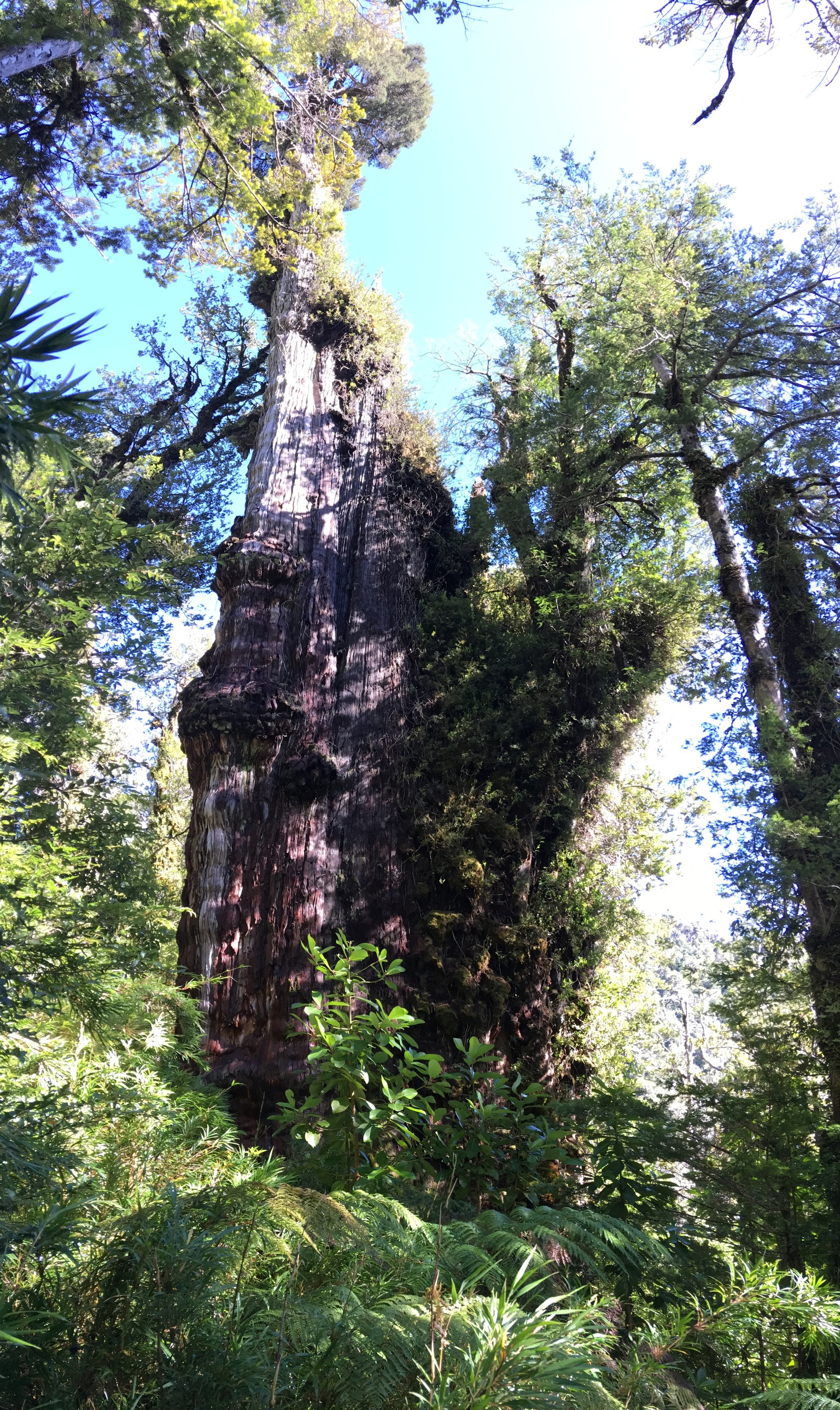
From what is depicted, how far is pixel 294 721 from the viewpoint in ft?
19.6

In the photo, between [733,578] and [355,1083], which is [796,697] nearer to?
[733,578]

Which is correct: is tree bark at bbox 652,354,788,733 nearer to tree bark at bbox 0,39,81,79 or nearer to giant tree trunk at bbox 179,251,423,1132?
giant tree trunk at bbox 179,251,423,1132

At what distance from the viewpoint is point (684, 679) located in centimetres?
803

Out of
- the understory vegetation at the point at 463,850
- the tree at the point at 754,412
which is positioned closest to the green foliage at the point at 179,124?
the understory vegetation at the point at 463,850

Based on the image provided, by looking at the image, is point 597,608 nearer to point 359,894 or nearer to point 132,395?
point 359,894

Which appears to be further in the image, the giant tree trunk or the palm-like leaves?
the giant tree trunk

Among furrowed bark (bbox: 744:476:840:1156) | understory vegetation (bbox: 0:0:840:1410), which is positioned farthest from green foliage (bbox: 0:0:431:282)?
furrowed bark (bbox: 744:476:840:1156)

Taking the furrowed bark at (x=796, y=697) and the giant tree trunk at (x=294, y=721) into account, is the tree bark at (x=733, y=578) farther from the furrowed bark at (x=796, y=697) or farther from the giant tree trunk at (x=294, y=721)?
the giant tree trunk at (x=294, y=721)

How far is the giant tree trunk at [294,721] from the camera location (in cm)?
523

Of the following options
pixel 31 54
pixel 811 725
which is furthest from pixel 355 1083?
pixel 31 54

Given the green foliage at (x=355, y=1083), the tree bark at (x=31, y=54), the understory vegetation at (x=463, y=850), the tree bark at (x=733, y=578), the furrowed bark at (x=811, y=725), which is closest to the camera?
the understory vegetation at (x=463, y=850)

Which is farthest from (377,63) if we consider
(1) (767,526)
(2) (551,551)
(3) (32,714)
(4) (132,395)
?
(3) (32,714)

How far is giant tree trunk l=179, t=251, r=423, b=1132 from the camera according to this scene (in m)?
5.23

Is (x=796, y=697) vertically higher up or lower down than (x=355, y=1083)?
higher up
